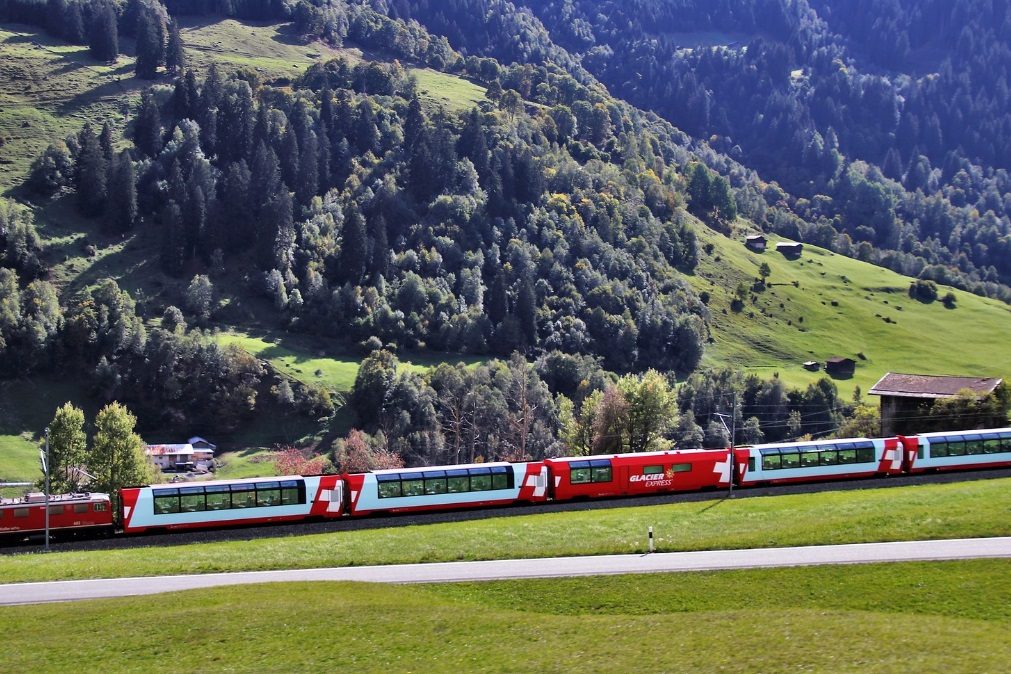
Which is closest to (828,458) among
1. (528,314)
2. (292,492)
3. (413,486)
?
(413,486)

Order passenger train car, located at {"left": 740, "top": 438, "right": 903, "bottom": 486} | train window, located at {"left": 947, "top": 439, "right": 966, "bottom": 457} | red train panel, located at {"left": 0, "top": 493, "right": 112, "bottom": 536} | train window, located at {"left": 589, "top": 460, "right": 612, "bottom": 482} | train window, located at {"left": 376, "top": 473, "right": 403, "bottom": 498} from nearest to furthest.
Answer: red train panel, located at {"left": 0, "top": 493, "right": 112, "bottom": 536}
train window, located at {"left": 376, "top": 473, "right": 403, "bottom": 498}
train window, located at {"left": 589, "top": 460, "right": 612, "bottom": 482}
passenger train car, located at {"left": 740, "top": 438, "right": 903, "bottom": 486}
train window, located at {"left": 947, "top": 439, "right": 966, "bottom": 457}

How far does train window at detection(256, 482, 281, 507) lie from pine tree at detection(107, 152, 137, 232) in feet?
478

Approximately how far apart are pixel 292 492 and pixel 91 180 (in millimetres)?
151734

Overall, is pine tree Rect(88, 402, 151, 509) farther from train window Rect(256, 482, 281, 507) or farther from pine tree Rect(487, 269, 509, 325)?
pine tree Rect(487, 269, 509, 325)

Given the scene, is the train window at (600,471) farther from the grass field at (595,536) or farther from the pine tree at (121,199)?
the pine tree at (121,199)

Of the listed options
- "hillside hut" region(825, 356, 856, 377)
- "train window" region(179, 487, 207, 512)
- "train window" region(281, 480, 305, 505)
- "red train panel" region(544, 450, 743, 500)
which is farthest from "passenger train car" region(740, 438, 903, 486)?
"hillside hut" region(825, 356, 856, 377)

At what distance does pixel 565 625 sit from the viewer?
116 feet

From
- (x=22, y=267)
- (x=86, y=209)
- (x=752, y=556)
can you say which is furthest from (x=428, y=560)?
(x=86, y=209)

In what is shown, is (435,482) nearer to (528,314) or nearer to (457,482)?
(457,482)

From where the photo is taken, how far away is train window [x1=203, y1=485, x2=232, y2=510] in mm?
61656

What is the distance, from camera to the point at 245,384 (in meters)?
155

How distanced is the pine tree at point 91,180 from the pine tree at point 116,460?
9426cm

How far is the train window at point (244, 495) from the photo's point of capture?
62094 mm

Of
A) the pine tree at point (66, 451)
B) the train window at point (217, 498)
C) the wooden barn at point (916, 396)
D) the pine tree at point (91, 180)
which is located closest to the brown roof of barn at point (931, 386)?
the wooden barn at point (916, 396)
